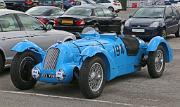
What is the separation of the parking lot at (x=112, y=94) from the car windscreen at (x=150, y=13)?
9.30m

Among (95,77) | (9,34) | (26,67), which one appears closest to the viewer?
(95,77)

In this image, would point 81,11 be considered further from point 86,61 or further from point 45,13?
point 86,61

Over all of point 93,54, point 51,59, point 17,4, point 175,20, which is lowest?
point 175,20

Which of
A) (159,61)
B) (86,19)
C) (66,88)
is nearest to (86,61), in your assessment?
(66,88)

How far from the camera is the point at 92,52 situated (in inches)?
315

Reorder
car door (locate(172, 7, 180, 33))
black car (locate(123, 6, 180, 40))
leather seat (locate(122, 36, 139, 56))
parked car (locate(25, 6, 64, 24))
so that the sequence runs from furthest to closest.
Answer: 1. car door (locate(172, 7, 180, 33))
2. parked car (locate(25, 6, 64, 24))
3. black car (locate(123, 6, 180, 40))
4. leather seat (locate(122, 36, 139, 56))

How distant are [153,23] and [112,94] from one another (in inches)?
412

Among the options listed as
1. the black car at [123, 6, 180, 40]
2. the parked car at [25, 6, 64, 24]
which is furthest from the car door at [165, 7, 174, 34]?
the parked car at [25, 6, 64, 24]

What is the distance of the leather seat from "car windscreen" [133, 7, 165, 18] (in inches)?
375

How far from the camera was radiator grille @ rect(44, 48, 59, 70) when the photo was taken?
26.9 feet

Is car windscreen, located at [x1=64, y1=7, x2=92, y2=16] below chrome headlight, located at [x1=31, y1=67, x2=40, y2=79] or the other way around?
the other way around

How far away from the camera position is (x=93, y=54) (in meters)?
7.99

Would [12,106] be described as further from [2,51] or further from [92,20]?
[92,20]

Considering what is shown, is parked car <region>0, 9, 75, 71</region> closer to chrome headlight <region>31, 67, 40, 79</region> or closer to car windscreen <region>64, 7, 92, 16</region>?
chrome headlight <region>31, 67, 40, 79</region>
